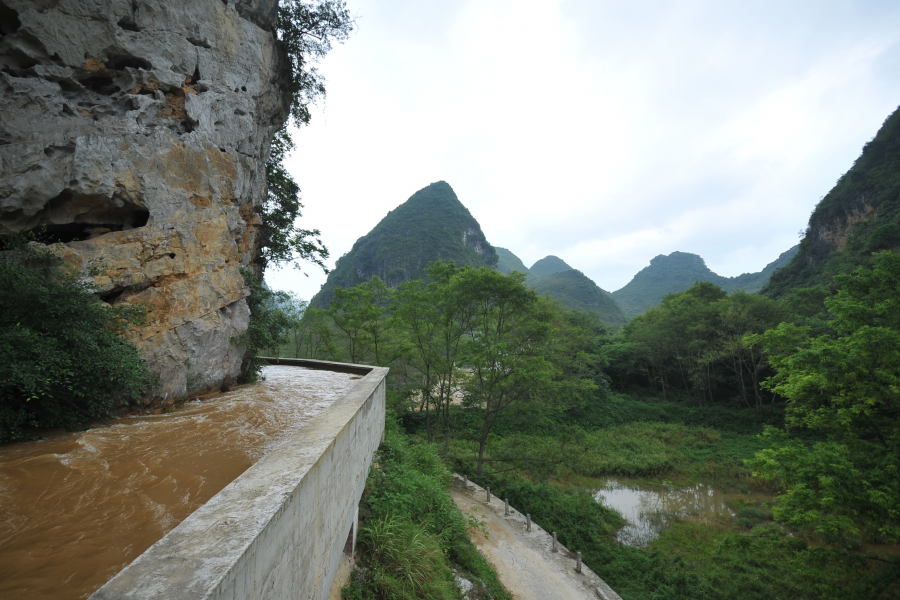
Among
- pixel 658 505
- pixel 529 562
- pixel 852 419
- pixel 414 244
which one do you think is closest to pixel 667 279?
pixel 414 244

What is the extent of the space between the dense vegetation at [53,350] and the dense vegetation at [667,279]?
374 ft

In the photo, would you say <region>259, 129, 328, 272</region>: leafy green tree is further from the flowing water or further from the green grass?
the flowing water

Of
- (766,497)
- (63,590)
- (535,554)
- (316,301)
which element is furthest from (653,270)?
(63,590)

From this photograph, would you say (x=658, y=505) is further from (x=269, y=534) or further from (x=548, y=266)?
(x=548, y=266)

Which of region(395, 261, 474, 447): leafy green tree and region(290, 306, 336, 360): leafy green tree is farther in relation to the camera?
region(290, 306, 336, 360): leafy green tree

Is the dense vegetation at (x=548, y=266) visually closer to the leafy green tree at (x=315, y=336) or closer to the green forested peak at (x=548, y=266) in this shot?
the green forested peak at (x=548, y=266)

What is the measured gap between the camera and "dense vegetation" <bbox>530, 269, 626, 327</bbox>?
90.9 metres

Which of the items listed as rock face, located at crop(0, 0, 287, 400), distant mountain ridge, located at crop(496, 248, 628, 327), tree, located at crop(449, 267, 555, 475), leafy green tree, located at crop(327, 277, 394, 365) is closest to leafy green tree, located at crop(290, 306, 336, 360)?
leafy green tree, located at crop(327, 277, 394, 365)

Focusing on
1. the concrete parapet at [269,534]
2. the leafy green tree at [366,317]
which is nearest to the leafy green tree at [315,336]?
the leafy green tree at [366,317]

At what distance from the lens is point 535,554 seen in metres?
10.8

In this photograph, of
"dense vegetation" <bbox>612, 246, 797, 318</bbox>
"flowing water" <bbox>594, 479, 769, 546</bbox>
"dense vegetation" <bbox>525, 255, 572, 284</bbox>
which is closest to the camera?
"flowing water" <bbox>594, 479, 769, 546</bbox>

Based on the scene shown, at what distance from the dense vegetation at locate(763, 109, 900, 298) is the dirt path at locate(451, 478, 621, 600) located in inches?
1618

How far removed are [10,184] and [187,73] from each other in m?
4.20

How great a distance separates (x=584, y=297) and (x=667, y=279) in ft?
212
